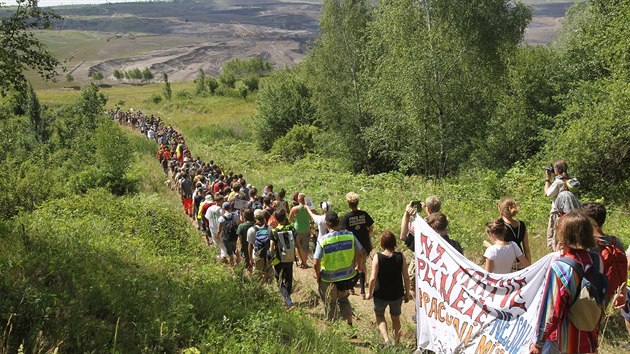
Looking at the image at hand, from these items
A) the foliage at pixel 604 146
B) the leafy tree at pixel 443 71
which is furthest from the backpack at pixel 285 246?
the leafy tree at pixel 443 71

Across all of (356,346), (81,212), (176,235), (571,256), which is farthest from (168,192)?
(571,256)

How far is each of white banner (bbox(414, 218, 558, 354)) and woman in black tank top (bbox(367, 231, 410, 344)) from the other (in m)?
0.25

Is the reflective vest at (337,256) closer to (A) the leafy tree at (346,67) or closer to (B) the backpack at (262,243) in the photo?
(B) the backpack at (262,243)

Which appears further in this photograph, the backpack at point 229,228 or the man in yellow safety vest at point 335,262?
the backpack at point 229,228

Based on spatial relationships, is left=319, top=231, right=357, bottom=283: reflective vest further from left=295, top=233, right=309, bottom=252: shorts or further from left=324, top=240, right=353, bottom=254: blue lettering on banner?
left=295, top=233, right=309, bottom=252: shorts

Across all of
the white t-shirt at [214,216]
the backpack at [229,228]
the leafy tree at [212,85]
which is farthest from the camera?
the leafy tree at [212,85]

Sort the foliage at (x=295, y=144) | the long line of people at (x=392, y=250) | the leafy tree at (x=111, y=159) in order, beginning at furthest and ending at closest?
the foliage at (x=295, y=144) → the leafy tree at (x=111, y=159) → the long line of people at (x=392, y=250)

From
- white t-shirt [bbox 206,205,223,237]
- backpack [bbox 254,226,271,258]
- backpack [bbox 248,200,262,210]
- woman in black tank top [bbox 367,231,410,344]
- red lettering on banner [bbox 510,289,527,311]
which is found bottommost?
white t-shirt [bbox 206,205,223,237]

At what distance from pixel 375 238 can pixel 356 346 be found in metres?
6.03

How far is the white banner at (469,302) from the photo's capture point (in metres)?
5.01

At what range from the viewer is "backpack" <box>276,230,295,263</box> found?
8.38m

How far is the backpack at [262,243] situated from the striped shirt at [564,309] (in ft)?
17.3

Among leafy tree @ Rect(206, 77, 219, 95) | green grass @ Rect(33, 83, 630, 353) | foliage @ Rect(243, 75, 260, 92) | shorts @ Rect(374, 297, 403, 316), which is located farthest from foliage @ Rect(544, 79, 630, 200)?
leafy tree @ Rect(206, 77, 219, 95)

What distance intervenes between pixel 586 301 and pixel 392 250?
2.64m
